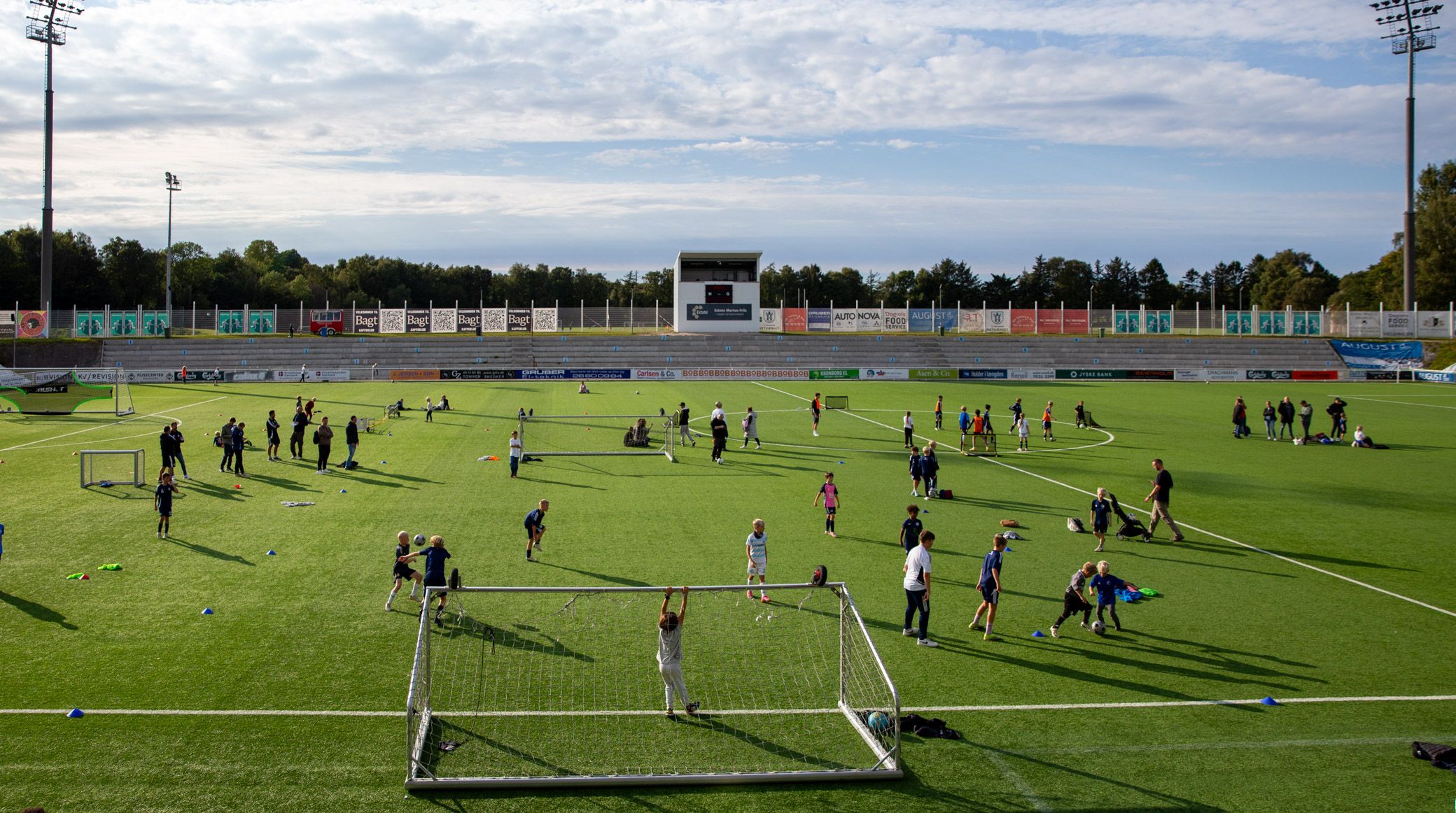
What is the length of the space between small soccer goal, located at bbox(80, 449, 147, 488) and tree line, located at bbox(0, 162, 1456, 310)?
76.0 meters

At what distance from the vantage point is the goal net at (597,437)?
3001 cm

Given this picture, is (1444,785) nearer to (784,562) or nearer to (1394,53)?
(784,562)

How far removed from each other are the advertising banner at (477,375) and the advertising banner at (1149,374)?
42.7 m

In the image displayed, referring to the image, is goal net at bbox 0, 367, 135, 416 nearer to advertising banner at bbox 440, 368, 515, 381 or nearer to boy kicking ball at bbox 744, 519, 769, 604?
advertising banner at bbox 440, 368, 515, 381

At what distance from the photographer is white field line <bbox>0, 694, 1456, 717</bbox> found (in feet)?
33.1

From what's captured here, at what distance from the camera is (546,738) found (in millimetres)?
9781

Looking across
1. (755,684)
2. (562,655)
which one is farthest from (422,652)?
(755,684)

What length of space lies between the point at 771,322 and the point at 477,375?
84.8 ft

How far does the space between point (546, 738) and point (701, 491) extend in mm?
13622

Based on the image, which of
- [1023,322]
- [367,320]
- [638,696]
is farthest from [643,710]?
[1023,322]

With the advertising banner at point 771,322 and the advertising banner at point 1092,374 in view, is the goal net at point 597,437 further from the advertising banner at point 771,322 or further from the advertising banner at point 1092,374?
the advertising banner at point 771,322

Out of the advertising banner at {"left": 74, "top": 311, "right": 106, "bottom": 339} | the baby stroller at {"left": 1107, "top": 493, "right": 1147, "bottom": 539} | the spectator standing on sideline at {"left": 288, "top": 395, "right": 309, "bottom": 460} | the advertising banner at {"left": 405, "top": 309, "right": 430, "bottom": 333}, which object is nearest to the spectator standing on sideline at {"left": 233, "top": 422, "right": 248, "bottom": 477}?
the spectator standing on sideline at {"left": 288, "top": 395, "right": 309, "bottom": 460}

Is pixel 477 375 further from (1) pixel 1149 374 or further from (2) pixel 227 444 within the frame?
(1) pixel 1149 374

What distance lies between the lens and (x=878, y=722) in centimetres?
980
